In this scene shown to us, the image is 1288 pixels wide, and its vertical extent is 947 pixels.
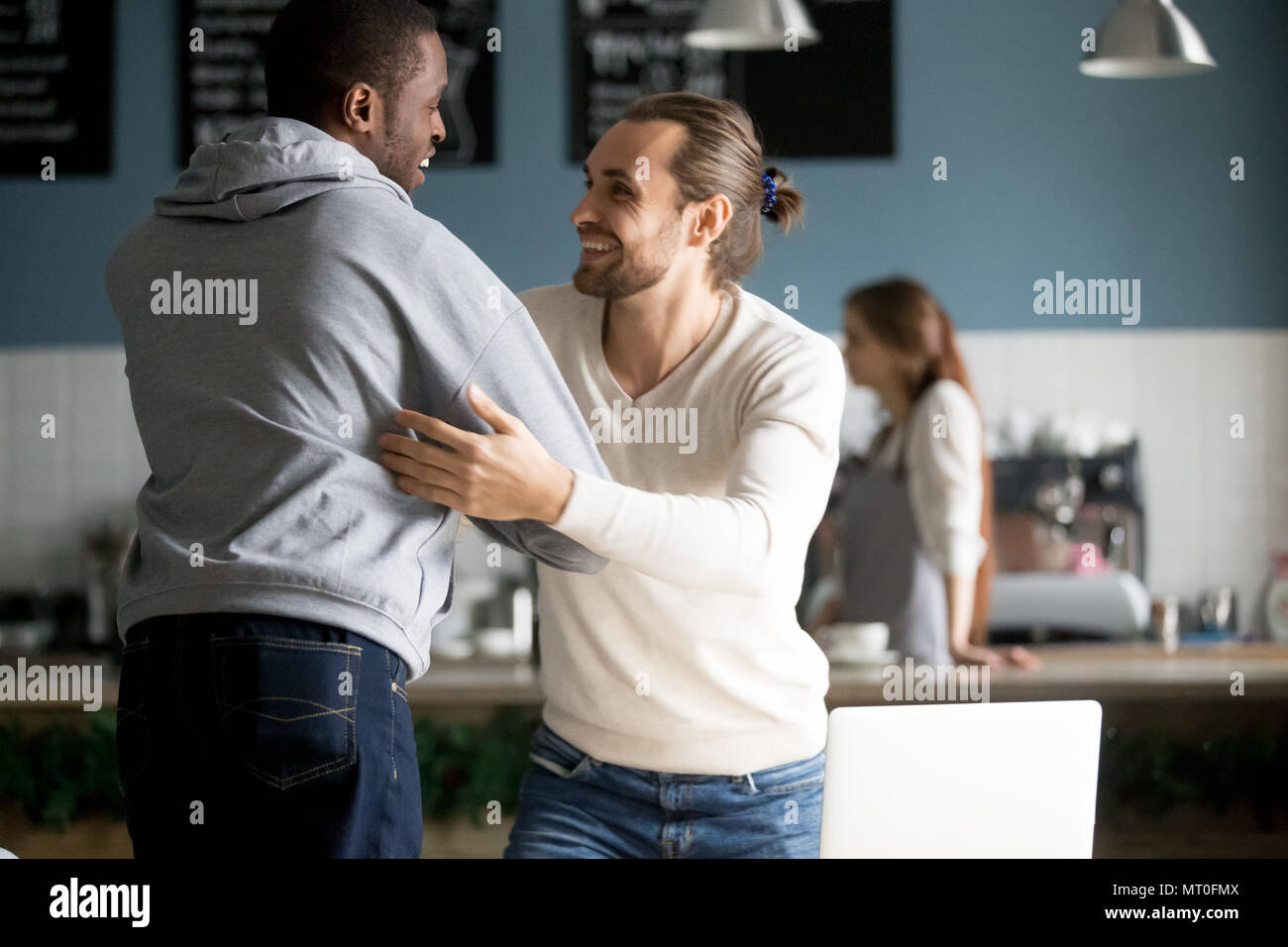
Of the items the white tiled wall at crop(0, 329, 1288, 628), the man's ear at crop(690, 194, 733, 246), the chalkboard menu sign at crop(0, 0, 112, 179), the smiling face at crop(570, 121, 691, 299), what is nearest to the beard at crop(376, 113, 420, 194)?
the smiling face at crop(570, 121, 691, 299)

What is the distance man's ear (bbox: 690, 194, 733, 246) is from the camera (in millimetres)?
1465

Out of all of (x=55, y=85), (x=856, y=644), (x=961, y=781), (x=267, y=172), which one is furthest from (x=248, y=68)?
(x=961, y=781)

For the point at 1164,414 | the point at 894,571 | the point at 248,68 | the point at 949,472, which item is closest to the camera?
the point at 949,472

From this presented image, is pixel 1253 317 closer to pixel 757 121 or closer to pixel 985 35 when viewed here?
pixel 985 35

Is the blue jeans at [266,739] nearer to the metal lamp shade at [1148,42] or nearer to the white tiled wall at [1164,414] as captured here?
the metal lamp shade at [1148,42]

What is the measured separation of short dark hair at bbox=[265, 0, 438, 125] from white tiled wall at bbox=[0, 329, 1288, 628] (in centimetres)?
271

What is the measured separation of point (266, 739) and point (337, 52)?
0.59 m

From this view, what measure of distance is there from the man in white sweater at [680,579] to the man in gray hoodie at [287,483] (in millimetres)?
266

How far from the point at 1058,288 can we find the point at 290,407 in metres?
3.05

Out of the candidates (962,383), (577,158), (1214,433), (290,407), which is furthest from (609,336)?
(1214,433)

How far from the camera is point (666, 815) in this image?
51.6 inches

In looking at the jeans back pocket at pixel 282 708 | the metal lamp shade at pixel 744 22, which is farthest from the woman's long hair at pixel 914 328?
the jeans back pocket at pixel 282 708

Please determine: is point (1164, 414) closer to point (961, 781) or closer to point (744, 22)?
point (744, 22)

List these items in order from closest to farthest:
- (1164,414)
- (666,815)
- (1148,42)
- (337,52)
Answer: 1. (337,52)
2. (666,815)
3. (1148,42)
4. (1164,414)
